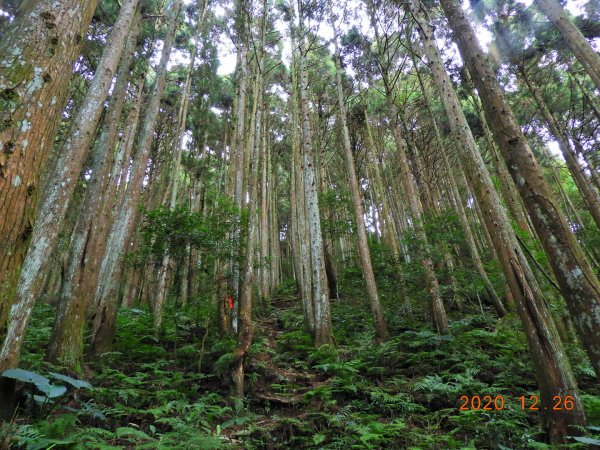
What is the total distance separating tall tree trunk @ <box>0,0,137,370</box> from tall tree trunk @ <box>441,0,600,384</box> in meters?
4.85

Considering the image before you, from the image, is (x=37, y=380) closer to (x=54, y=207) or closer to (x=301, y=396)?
(x=54, y=207)

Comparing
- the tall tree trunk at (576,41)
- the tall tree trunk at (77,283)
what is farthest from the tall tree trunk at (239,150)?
the tall tree trunk at (576,41)

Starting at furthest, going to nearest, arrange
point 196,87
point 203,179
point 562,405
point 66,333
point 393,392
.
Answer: point 203,179, point 196,87, point 393,392, point 66,333, point 562,405

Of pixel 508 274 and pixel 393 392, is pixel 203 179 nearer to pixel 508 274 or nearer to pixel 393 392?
pixel 393 392

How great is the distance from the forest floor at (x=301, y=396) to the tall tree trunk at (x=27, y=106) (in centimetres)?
107

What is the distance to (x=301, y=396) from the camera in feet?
16.6

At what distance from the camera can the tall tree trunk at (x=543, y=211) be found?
115 inches

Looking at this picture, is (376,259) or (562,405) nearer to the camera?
(562,405)

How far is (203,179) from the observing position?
19141 mm

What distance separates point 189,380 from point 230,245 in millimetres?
2885

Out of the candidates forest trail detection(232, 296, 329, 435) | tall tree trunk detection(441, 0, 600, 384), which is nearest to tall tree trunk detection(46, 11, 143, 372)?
forest trail detection(232, 296, 329, 435)

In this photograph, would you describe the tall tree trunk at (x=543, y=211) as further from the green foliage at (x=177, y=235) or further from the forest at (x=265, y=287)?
the green foliage at (x=177, y=235)

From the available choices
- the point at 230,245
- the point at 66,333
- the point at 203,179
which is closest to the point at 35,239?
the point at 66,333

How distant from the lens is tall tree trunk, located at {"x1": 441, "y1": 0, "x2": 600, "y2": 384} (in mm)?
2928
